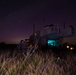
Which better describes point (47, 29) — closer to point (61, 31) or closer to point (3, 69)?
point (61, 31)

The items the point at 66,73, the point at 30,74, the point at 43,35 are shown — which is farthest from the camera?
the point at 43,35

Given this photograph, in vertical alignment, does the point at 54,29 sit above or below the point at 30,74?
above

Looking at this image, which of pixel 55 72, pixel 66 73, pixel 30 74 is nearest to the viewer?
pixel 30 74

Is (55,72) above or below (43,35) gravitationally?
below

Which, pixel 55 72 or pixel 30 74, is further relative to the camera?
pixel 55 72

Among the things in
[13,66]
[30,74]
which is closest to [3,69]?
[13,66]

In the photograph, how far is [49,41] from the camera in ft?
141

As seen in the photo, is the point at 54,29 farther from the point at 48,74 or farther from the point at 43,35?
the point at 48,74

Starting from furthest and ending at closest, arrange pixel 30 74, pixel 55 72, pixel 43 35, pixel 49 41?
pixel 49 41 < pixel 43 35 < pixel 55 72 < pixel 30 74

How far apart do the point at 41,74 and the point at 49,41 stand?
3645 centimetres

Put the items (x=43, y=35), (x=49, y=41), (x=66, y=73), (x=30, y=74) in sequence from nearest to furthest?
(x=30, y=74)
(x=66, y=73)
(x=43, y=35)
(x=49, y=41)

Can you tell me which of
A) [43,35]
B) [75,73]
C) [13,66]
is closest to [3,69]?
[13,66]

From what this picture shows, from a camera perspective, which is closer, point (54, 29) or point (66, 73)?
point (66, 73)

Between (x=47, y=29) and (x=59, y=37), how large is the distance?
2.72 m
